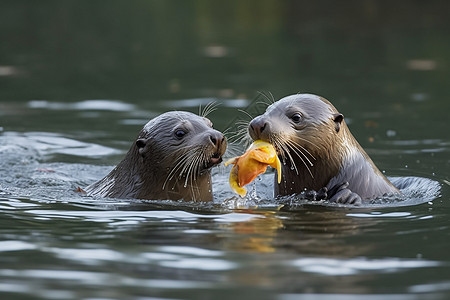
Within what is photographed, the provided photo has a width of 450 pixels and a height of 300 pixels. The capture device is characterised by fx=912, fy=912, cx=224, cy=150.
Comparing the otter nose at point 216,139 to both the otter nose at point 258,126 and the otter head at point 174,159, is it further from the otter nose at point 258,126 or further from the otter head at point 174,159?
the otter nose at point 258,126

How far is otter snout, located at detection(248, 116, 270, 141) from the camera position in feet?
23.7

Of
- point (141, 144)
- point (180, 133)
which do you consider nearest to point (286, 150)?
point (180, 133)

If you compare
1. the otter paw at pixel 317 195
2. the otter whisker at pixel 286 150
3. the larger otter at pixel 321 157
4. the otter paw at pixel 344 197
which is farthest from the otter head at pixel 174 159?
the otter paw at pixel 344 197

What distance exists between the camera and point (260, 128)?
722 cm

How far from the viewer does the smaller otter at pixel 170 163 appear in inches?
292

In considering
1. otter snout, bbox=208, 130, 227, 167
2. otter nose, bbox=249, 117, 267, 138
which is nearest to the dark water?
otter snout, bbox=208, 130, 227, 167

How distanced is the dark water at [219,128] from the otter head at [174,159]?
0.22m

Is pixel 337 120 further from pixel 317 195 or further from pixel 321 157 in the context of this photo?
pixel 317 195

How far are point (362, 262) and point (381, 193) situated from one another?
2478 mm

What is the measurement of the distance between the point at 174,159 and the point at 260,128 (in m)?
0.84

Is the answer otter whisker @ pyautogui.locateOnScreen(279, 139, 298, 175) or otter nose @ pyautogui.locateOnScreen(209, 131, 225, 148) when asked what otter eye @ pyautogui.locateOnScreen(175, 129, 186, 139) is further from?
otter whisker @ pyautogui.locateOnScreen(279, 139, 298, 175)

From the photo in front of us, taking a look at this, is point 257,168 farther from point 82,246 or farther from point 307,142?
point 82,246

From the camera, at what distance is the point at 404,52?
19.8m

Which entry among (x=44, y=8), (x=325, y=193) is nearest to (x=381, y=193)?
(x=325, y=193)
